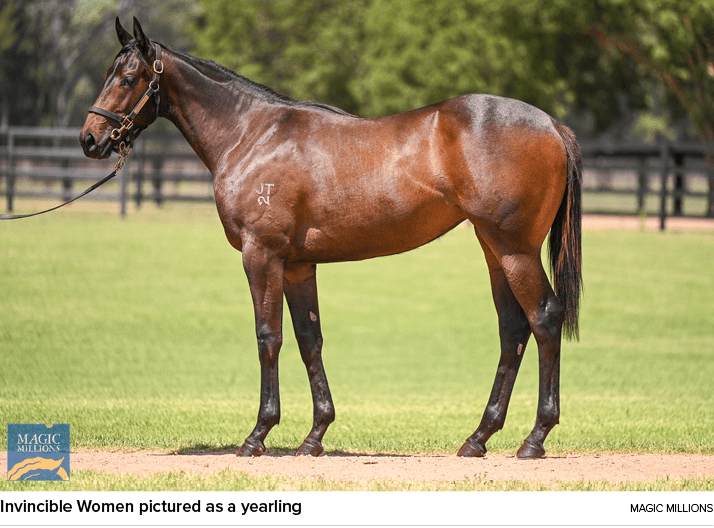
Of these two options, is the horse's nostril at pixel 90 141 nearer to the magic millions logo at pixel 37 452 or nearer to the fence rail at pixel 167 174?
the magic millions logo at pixel 37 452

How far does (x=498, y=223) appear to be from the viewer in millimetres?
5574

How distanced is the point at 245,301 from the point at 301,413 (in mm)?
6254

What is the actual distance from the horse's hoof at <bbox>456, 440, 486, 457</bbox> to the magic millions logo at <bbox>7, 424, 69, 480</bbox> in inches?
94.5

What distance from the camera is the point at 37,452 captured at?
5.57 m

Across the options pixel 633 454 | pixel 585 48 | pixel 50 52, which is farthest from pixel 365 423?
pixel 50 52

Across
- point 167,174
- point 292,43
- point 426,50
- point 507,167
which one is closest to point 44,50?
point 292,43

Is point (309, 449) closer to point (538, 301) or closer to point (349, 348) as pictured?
point (538, 301)

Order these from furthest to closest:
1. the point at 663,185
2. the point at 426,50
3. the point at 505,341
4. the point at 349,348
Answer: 1. the point at 426,50
2. the point at 663,185
3. the point at 349,348
4. the point at 505,341

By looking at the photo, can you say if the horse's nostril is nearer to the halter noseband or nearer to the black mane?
the halter noseband

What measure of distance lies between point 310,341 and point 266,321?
0.38 m

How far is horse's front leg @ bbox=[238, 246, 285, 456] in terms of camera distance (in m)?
5.69

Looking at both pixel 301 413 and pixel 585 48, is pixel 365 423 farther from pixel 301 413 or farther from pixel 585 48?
pixel 585 48

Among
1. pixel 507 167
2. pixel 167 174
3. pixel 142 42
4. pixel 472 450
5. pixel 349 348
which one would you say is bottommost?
pixel 167 174

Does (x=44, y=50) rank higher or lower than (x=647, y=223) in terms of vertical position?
higher
